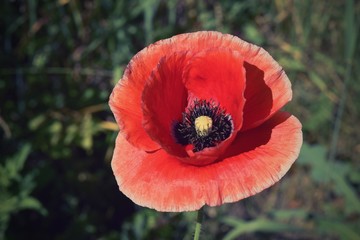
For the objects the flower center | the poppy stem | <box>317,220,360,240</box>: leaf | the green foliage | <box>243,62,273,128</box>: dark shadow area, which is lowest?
<box>317,220,360,240</box>: leaf

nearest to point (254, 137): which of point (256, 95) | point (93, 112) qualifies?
point (256, 95)

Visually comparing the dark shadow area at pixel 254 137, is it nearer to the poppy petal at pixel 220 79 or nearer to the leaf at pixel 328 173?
the poppy petal at pixel 220 79

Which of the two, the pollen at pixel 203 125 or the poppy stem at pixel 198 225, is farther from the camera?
the pollen at pixel 203 125

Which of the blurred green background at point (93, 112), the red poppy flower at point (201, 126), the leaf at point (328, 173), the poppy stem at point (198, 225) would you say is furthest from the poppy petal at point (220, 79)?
the leaf at point (328, 173)

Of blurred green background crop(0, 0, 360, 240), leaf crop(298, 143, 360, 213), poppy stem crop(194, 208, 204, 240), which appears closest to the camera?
poppy stem crop(194, 208, 204, 240)

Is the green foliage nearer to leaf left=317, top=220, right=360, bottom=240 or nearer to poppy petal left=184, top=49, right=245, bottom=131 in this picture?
poppy petal left=184, top=49, right=245, bottom=131

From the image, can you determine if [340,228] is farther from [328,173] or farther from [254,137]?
[254,137]

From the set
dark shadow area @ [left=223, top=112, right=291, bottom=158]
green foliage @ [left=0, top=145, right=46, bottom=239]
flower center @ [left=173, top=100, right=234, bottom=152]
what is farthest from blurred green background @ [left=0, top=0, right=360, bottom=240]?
dark shadow area @ [left=223, top=112, right=291, bottom=158]
